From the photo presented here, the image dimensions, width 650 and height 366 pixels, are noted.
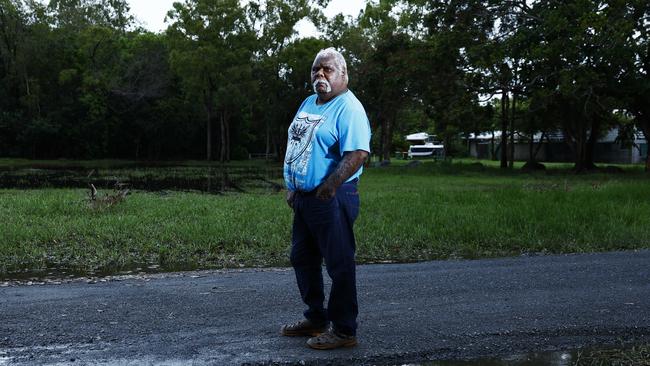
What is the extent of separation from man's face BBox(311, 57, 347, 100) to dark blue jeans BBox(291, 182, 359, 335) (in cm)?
65

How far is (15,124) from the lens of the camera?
49281 mm

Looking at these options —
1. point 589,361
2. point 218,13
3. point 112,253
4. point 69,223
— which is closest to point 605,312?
point 589,361

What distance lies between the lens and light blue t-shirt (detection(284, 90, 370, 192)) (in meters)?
4.25

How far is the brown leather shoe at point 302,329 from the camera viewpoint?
15.5 ft

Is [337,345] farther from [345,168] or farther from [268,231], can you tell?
[268,231]

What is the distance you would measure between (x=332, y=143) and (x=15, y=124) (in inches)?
2011

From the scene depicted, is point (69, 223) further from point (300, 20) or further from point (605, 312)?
point (300, 20)

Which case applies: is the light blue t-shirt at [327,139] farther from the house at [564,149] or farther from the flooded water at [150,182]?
the house at [564,149]

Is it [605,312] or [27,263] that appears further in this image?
[27,263]

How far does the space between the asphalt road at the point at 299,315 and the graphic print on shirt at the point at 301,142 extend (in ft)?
4.16

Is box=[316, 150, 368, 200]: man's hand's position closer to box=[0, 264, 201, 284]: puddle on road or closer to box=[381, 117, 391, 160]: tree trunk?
box=[0, 264, 201, 284]: puddle on road

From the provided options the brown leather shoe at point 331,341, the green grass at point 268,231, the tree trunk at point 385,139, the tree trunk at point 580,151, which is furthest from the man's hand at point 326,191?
the tree trunk at point 385,139

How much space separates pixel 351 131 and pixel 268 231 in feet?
→ 21.5

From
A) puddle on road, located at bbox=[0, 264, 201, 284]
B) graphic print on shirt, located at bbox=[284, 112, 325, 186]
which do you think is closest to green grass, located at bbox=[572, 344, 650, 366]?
graphic print on shirt, located at bbox=[284, 112, 325, 186]
